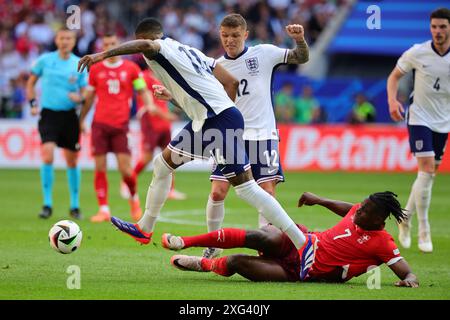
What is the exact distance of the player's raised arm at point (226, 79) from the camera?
359 inches

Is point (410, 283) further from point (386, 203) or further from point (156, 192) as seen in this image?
point (156, 192)

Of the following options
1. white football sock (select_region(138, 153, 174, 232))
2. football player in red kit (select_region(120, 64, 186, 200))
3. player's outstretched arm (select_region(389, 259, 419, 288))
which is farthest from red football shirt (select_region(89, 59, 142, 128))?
player's outstretched arm (select_region(389, 259, 419, 288))

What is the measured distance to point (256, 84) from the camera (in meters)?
10.0

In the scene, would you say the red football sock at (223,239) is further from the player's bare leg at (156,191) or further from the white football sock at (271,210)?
the player's bare leg at (156,191)

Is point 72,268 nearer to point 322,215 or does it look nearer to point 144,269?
point 144,269

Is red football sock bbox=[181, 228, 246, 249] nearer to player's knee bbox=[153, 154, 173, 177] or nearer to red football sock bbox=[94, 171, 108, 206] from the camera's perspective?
player's knee bbox=[153, 154, 173, 177]

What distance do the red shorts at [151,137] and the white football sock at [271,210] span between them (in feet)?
31.3

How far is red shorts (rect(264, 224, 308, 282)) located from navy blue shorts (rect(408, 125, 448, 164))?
3.46 meters

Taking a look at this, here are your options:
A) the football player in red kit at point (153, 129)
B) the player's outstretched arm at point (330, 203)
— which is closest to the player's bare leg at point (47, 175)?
the football player in red kit at point (153, 129)

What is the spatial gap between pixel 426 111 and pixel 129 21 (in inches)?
832

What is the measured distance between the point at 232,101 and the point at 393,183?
12.8 metres

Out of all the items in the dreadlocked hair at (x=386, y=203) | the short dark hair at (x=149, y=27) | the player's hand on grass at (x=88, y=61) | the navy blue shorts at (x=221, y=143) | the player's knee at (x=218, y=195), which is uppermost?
the short dark hair at (x=149, y=27)

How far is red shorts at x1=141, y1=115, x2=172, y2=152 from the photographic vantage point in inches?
714
